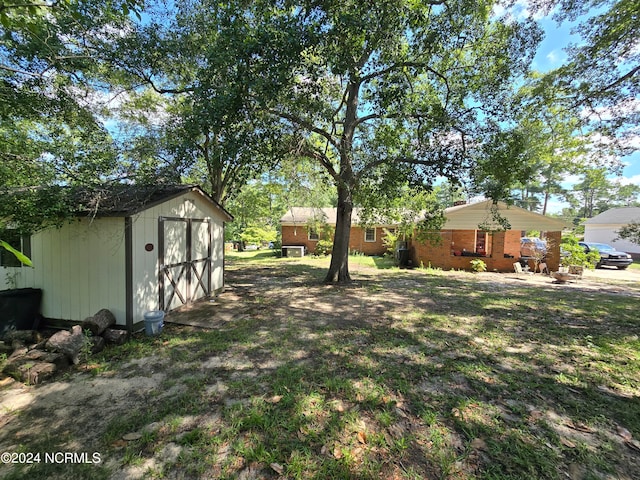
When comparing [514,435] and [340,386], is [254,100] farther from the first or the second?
[514,435]

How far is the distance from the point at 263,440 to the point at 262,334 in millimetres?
2656

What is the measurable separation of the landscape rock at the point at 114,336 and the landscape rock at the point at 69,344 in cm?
47

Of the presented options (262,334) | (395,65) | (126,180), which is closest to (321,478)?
(262,334)

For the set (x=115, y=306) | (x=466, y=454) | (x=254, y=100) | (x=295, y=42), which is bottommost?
(x=466, y=454)

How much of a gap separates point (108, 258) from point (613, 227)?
33.0 meters

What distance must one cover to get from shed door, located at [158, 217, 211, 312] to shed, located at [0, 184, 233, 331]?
4cm

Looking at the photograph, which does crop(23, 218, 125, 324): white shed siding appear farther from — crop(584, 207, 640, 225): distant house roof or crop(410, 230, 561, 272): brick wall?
crop(584, 207, 640, 225): distant house roof

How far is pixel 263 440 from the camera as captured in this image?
2.54 metres

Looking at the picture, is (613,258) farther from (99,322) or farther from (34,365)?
(34,365)

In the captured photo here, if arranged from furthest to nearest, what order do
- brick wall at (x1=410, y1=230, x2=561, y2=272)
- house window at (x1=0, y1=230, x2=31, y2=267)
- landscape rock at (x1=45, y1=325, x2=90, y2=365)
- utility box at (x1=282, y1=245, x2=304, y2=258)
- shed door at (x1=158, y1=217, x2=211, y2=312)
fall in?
1. utility box at (x1=282, y1=245, x2=304, y2=258)
2. brick wall at (x1=410, y1=230, x2=561, y2=272)
3. shed door at (x1=158, y1=217, x2=211, y2=312)
4. house window at (x1=0, y1=230, x2=31, y2=267)
5. landscape rock at (x1=45, y1=325, x2=90, y2=365)

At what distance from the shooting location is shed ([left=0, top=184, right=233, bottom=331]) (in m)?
4.97

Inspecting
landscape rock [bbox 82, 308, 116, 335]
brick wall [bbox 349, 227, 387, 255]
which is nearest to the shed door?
landscape rock [bbox 82, 308, 116, 335]

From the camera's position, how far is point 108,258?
5031 millimetres

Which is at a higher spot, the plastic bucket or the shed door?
the shed door
